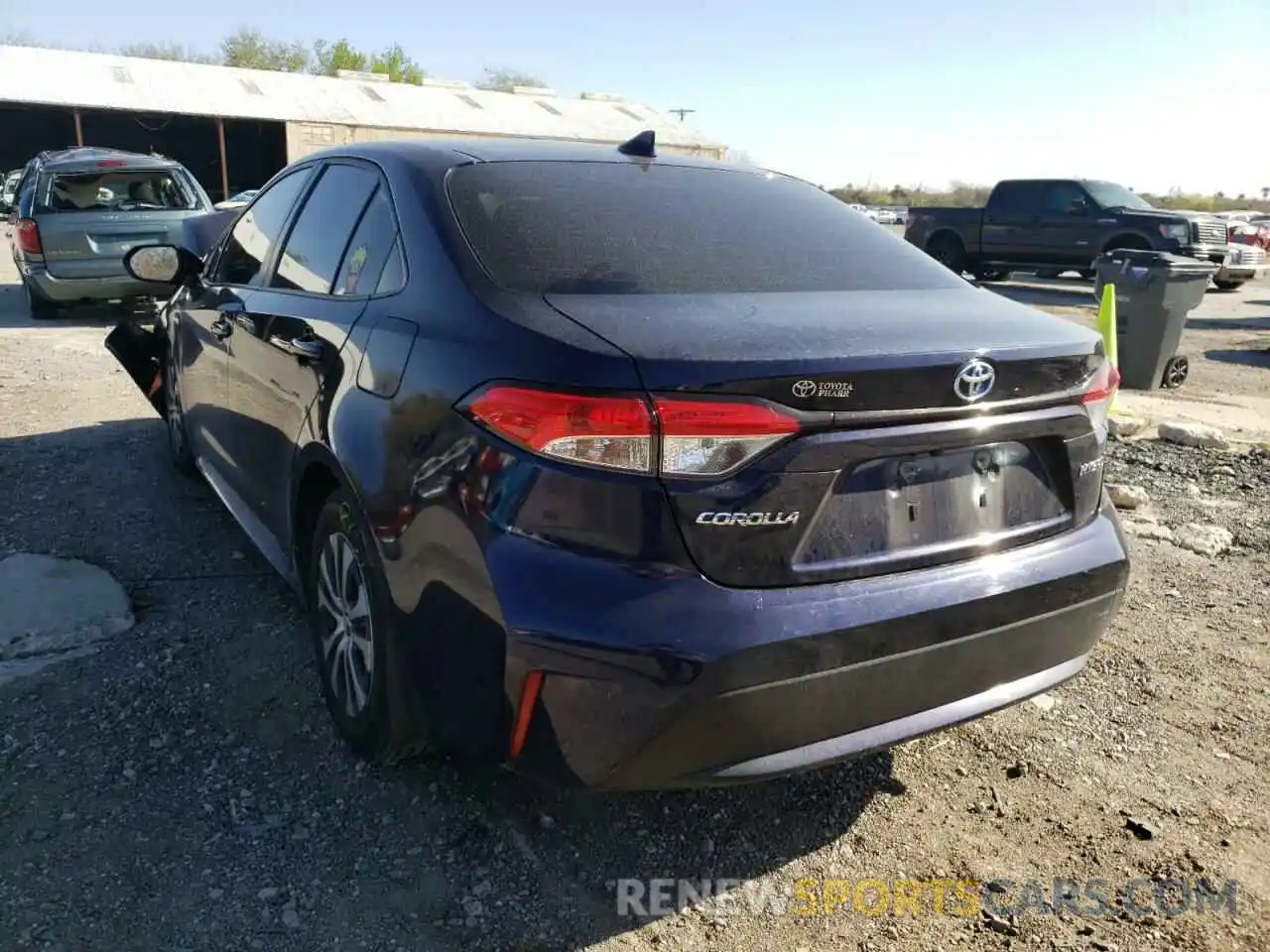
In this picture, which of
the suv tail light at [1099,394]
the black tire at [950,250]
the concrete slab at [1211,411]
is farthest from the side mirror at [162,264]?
the black tire at [950,250]

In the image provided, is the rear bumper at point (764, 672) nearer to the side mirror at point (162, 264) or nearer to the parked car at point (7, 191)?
the side mirror at point (162, 264)

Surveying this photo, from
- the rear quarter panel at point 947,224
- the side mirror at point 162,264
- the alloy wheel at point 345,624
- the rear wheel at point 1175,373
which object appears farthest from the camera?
the rear quarter panel at point 947,224

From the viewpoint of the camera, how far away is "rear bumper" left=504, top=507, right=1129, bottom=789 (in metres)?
1.97

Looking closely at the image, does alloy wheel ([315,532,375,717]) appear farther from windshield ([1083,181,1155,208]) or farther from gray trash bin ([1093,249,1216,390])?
windshield ([1083,181,1155,208])

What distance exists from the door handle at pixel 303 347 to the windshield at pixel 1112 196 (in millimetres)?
17352

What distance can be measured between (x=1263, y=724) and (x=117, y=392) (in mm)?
7375

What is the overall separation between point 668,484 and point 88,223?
10.4m

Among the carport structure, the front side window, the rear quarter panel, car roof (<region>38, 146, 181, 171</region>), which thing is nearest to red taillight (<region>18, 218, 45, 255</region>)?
car roof (<region>38, 146, 181, 171</region>)

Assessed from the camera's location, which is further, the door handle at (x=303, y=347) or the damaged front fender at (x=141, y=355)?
the damaged front fender at (x=141, y=355)

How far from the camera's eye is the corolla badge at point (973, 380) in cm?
220

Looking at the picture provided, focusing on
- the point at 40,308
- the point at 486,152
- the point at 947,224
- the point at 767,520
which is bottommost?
the point at 40,308

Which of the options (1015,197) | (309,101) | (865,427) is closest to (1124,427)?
(865,427)

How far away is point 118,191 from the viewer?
1091 centimetres

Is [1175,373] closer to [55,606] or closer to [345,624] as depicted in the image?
[345,624]
